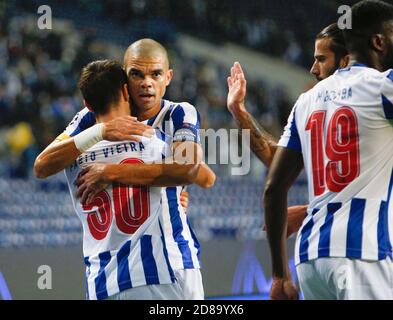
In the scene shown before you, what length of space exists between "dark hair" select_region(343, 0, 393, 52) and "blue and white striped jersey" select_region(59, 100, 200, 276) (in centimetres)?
96

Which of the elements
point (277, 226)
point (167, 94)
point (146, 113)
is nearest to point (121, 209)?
point (146, 113)

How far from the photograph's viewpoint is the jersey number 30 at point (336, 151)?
113 inches

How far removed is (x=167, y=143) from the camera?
3.66 m

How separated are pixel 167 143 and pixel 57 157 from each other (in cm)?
51

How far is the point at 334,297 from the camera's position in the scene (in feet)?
9.55

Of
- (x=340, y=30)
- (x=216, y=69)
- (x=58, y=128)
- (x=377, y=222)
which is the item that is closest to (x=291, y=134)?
(x=377, y=222)

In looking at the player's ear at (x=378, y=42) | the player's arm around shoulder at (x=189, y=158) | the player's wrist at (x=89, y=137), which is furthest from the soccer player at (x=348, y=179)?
Result: the player's wrist at (x=89, y=137)

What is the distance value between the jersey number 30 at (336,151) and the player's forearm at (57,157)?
45.6 inches

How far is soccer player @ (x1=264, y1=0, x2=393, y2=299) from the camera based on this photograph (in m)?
2.84

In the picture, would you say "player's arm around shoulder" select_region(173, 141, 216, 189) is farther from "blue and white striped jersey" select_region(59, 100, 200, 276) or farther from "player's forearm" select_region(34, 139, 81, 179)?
"player's forearm" select_region(34, 139, 81, 179)

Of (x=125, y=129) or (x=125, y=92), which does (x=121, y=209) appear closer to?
(x=125, y=129)

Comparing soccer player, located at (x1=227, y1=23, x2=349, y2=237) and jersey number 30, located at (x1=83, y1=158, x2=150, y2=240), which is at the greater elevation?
soccer player, located at (x1=227, y1=23, x2=349, y2=237)

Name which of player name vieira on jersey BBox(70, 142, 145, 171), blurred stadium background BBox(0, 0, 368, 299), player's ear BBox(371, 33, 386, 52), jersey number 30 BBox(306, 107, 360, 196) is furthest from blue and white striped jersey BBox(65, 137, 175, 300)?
blurred stadium background BBox(0, 0, 368, 299)

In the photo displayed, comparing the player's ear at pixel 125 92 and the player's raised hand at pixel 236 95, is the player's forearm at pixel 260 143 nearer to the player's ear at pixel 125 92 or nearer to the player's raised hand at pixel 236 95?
the player's raised hand at pixel 236 95
